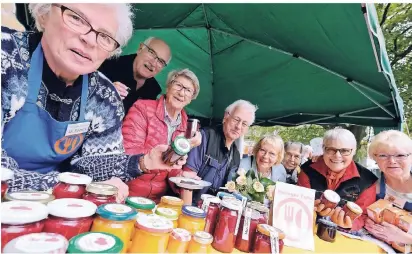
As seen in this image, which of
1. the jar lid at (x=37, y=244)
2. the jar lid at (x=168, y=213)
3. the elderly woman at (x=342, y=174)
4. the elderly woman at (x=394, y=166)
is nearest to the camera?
the jar lid at (x=37, y=244)

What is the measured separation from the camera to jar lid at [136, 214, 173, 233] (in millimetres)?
820

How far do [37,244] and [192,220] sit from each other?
520mm

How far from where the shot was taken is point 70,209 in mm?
764

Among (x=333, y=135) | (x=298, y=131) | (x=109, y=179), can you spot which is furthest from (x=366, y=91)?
(x=298, y=131)

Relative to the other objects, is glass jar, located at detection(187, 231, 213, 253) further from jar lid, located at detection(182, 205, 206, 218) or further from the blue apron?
the blue apron

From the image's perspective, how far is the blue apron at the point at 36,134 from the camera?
1122 millimetres

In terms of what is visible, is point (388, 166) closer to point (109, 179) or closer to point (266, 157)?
point (266, 157)

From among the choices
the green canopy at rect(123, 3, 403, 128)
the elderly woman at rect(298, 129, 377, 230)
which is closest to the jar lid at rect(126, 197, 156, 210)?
the elderly woman at rect(298, 129, 377, 230)

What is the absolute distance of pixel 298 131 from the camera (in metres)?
8.31

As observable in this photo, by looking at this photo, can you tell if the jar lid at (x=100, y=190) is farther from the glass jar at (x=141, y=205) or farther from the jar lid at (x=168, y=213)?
the jar lid at (x=168, y=213)

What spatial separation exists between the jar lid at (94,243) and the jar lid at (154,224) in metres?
0.11

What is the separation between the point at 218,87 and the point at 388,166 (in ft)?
7.77

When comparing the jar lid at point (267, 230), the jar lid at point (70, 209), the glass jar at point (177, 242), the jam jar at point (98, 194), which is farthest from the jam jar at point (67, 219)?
the jar lid at point (267, 230)

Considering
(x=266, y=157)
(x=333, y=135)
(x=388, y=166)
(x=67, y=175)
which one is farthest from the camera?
(x=266, y=157)
